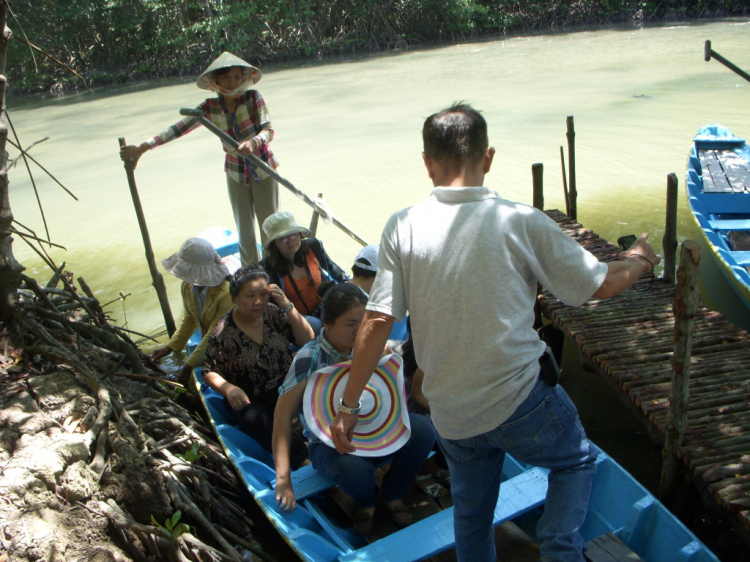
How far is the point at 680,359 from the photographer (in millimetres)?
2672

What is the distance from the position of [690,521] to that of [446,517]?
1289 millimetres

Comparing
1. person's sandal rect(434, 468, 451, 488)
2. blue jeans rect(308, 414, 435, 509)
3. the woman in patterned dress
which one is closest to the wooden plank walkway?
person's sandal rect(434, 468, 451, 488)

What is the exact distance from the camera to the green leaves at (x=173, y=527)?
253cm

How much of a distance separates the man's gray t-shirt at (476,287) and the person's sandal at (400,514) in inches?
44.6

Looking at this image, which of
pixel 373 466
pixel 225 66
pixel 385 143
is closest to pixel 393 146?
pixel 385 143

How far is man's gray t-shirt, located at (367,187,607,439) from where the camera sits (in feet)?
5.35

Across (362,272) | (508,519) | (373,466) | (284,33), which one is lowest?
(508,519)

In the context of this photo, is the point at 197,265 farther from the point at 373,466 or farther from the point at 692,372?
the point at 692,372

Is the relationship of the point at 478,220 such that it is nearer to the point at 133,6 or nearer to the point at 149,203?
the point at 149,203

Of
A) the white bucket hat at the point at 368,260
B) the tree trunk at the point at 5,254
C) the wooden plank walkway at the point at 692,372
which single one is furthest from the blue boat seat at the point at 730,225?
the tree trunk at the point at 5,254

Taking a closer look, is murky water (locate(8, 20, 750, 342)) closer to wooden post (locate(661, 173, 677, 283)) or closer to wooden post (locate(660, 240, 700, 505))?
wooden post (locate(661, 173, 677, 283))

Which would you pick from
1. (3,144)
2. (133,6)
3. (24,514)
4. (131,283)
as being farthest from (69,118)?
(24,514)

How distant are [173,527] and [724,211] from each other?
507 cm

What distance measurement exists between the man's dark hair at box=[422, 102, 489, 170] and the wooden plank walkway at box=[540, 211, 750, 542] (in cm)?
167
